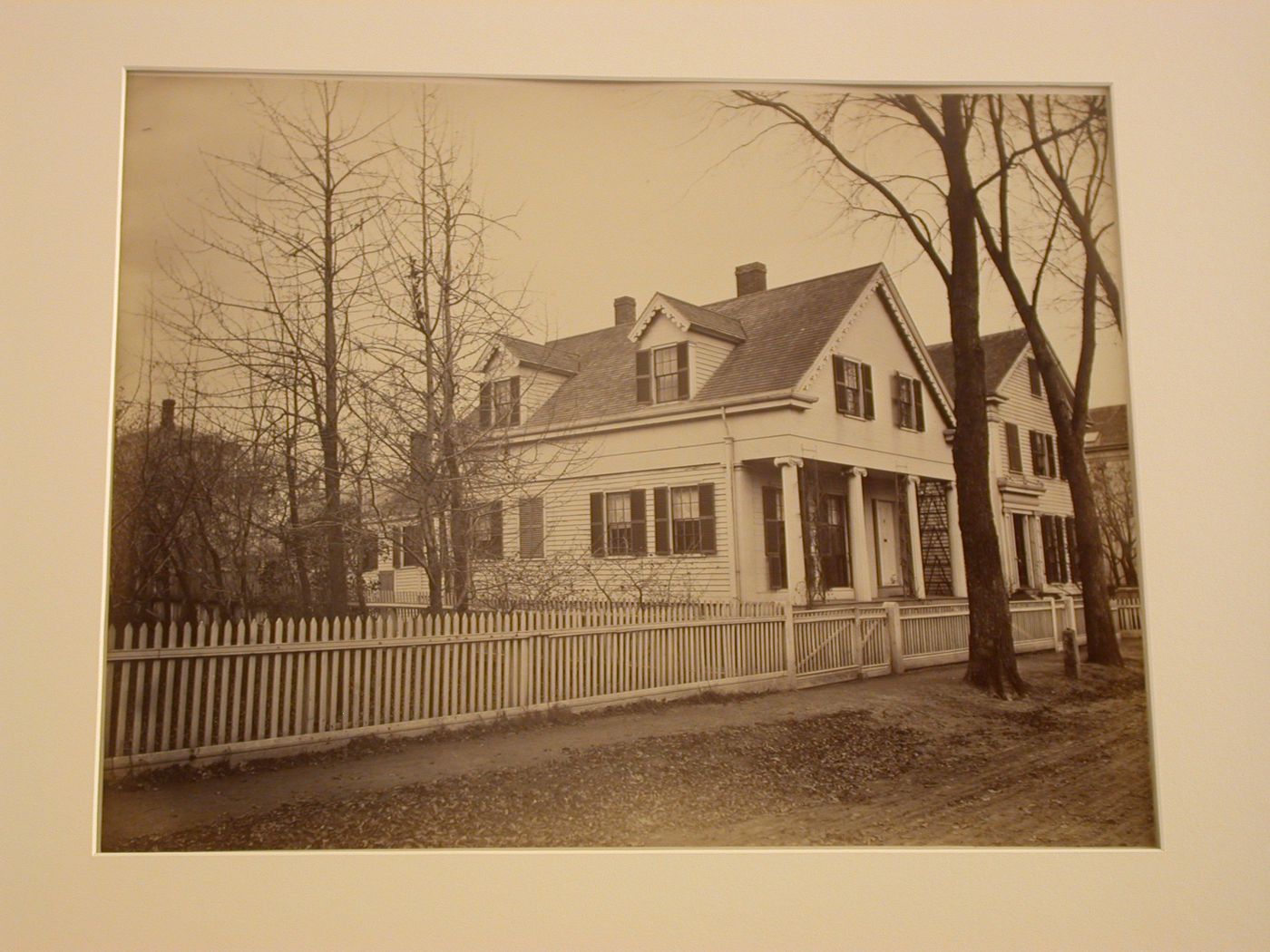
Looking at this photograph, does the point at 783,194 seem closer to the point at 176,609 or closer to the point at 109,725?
the point at 176,609

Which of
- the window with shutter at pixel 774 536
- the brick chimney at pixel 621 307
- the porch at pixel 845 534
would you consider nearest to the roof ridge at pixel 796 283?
the brick chimney at pixel 621 307

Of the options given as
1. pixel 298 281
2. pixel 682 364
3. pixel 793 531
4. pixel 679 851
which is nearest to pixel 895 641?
pixel 793 531

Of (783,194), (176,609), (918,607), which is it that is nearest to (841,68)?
(783,194)

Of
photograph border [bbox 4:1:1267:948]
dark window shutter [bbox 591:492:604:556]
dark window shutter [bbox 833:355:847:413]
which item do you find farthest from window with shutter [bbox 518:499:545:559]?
dark window shutter [bbox 833:355:847:413]

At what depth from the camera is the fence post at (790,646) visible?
3.99 meters

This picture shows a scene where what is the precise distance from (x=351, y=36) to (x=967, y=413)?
11.8ft

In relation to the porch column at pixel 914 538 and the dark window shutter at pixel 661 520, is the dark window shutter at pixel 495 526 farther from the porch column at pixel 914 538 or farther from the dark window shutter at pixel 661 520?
the porch column at pixel 914 538

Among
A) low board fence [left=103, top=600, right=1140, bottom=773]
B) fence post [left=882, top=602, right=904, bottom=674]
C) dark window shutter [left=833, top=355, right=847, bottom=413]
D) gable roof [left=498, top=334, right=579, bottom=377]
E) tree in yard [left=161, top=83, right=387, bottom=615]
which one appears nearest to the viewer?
low board fence [left=103, top=600, right=1140, bottom=773]

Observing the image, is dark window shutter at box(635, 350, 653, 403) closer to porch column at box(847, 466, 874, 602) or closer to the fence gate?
porch column at box(847, 466, 874, 602)

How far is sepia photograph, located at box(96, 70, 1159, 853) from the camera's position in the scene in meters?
3.71

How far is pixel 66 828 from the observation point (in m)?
3.66

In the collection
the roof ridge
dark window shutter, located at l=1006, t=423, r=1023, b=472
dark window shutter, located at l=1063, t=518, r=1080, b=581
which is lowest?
dark window shutter, located at l=1063, t=518, r=1080, b=581

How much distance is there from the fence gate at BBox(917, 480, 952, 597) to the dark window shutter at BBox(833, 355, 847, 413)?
22.4 inches

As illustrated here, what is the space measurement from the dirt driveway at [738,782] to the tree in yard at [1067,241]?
0.52m
